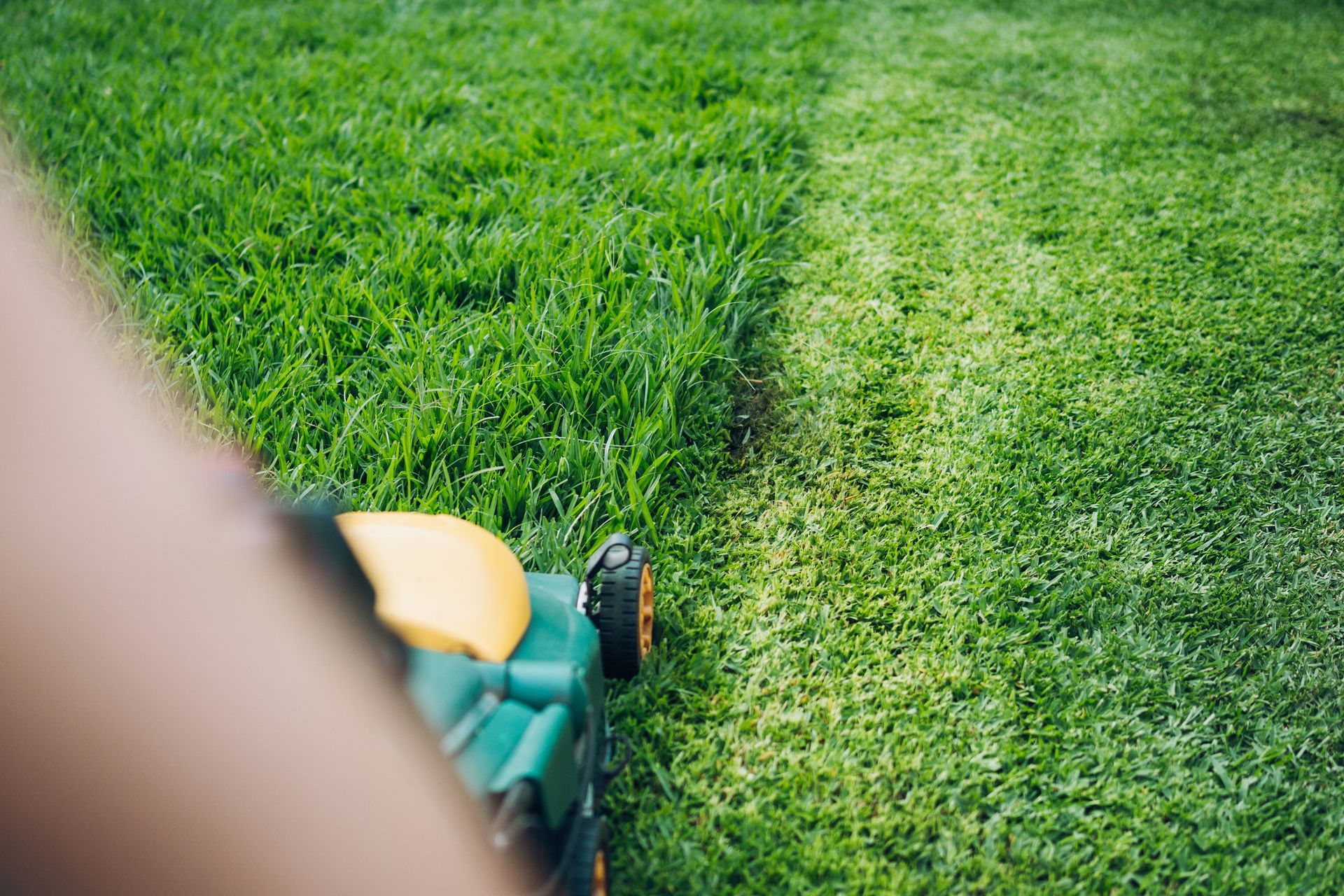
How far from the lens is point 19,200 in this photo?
283cm

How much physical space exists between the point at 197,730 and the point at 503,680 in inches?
15.0

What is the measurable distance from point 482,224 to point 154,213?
3.41 feet

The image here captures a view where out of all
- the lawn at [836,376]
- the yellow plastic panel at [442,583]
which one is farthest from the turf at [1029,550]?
the yellow plastic panel at [442,583]

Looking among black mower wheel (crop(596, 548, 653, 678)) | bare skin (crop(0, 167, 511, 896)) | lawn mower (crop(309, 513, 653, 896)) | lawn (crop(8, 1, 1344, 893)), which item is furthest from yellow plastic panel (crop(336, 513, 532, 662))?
lawn (crop(8, 1, 1344, 893))

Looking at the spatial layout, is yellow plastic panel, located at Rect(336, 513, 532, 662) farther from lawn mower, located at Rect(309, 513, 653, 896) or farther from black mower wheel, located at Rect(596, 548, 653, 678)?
black mower wheel, located at Rect(596, 548, 653, 678)

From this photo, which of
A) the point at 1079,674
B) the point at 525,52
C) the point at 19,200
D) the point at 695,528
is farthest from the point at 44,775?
the point at 525,52

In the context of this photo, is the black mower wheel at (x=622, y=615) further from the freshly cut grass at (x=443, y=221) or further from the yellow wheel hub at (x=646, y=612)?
the freshly cut grass at (x=443, y=221)

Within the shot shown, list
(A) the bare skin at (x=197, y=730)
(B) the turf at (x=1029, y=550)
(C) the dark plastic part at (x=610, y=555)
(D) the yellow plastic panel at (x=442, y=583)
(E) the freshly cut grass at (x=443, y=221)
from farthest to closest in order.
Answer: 1. (E) the freshly cut grass at (x=443, y=221)
2. (C) the dark plastic part at (x=610, y=555)
3. (B) the turf at (x=1029, y=550)
4. (D) the yellow plastic panel at (x=442, y=583)
5. (A) the bare skin at (x=197, y=730)

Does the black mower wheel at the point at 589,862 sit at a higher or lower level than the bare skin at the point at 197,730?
lower

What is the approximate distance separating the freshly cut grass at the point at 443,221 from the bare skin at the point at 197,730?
838 millimetres

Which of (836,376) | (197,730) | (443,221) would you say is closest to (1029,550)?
(836,376)

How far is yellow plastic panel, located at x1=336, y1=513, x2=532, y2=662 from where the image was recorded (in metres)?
1.25

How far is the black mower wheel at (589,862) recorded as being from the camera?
1258 mm

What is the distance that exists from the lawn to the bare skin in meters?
0.54
